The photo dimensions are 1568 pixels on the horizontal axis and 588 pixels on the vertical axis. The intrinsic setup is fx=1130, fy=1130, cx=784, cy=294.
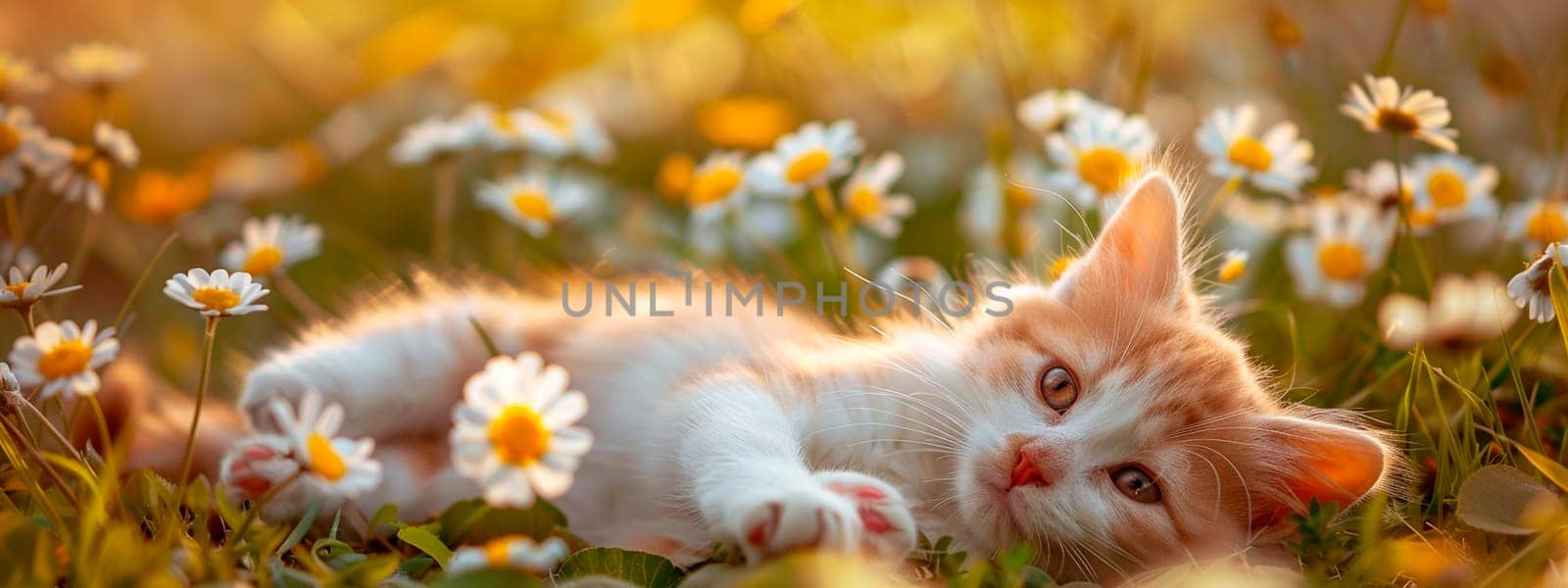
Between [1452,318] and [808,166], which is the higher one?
[808,166]

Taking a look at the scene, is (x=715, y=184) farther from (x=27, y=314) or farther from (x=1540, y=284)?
(x=1540, y=284)

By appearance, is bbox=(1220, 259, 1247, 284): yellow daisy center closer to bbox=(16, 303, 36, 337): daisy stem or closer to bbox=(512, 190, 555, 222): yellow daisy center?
bbox=(512, 190, 555, 222): yellow daisy center

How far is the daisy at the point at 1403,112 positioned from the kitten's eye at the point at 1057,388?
543 mm

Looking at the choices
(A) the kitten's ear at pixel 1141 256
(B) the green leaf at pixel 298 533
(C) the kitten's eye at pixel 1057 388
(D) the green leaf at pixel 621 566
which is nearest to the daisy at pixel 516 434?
(D) the green leaf at pixel 621 566

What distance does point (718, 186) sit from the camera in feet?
6.54

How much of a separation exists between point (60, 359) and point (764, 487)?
63cm

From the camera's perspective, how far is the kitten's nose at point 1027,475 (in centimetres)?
124

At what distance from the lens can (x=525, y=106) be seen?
2854mm

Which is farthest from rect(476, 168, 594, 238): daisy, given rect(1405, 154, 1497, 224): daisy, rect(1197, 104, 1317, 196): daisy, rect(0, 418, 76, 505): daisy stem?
rect(1405, 154, 1497, 224): daisy

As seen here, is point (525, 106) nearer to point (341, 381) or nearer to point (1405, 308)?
point (341, 381)

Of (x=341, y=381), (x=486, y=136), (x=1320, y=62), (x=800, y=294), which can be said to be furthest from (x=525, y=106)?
(x=1320, y=62)

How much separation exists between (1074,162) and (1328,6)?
4.63ft

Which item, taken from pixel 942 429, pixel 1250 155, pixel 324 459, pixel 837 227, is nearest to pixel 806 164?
pixel 837 227

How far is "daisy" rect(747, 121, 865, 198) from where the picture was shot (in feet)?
5.76
